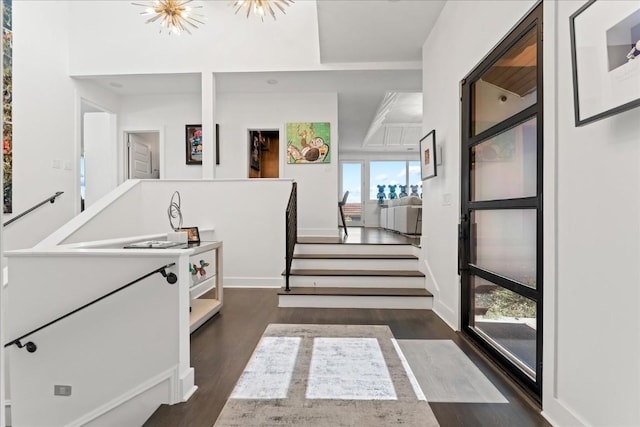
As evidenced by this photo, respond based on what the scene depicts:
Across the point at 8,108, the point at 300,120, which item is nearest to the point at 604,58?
the point at 300,120

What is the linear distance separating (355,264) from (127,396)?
116 inches

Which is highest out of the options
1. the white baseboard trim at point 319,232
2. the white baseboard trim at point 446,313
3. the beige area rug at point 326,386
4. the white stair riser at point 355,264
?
the white baseboard trim at point 319,232

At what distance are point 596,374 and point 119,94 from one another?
795cm

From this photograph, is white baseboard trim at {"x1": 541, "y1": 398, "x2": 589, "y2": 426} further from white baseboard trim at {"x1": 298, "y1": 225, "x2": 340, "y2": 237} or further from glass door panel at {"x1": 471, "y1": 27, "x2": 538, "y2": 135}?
white baseboard trim at {"x1": 298, "y1": 225, "x2": 340, "y2": 237}

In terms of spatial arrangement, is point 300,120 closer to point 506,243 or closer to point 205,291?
point 205,291

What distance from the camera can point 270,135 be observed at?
9.17m

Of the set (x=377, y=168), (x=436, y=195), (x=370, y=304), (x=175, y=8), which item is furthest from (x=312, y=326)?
(x=377, y=168)

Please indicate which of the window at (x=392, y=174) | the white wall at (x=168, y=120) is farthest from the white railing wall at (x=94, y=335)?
the window at (x=392, y=174)

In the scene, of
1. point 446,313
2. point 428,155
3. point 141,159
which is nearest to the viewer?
point 446,313

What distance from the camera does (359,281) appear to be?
4348 millimetres

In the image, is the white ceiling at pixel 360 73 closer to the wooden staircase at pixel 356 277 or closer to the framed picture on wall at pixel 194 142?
the framed picture on wall at pixel 194 142

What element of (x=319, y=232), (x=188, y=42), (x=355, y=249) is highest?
(x=188, y=42)

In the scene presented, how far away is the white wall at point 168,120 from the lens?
7043 millimetres

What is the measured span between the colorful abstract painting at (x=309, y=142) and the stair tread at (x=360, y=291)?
3.20 meters
